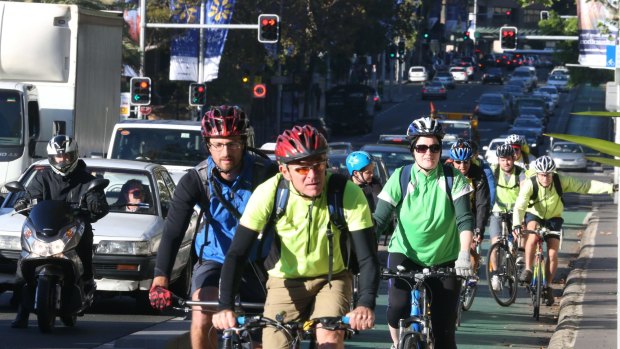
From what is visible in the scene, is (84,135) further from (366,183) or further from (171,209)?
(171,209)

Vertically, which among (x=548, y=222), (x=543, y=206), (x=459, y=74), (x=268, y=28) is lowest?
(x=548, y=222)

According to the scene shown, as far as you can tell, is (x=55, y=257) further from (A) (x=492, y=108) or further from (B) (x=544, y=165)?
(A) (x=492, y=108)

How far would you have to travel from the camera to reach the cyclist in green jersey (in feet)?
50.0

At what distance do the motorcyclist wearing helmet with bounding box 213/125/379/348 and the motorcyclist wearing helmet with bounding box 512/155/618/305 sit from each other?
8.18 metres

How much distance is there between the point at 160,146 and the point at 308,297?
13.5 m

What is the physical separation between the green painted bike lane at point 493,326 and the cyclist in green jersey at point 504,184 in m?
0.85

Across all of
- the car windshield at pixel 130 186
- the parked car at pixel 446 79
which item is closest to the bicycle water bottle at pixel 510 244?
the car windshield at pixel 130 186

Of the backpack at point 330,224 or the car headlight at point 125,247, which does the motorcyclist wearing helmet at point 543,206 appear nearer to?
the car headlight at point 125,247

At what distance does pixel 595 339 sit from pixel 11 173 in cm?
1010

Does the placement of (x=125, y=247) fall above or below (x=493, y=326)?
above

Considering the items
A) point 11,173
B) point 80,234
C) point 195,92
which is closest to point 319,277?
point 80,234

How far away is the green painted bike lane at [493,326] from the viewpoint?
12.1 metres

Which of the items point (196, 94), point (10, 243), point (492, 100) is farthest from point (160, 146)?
point (492, 100)

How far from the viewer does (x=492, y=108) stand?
266 ft
